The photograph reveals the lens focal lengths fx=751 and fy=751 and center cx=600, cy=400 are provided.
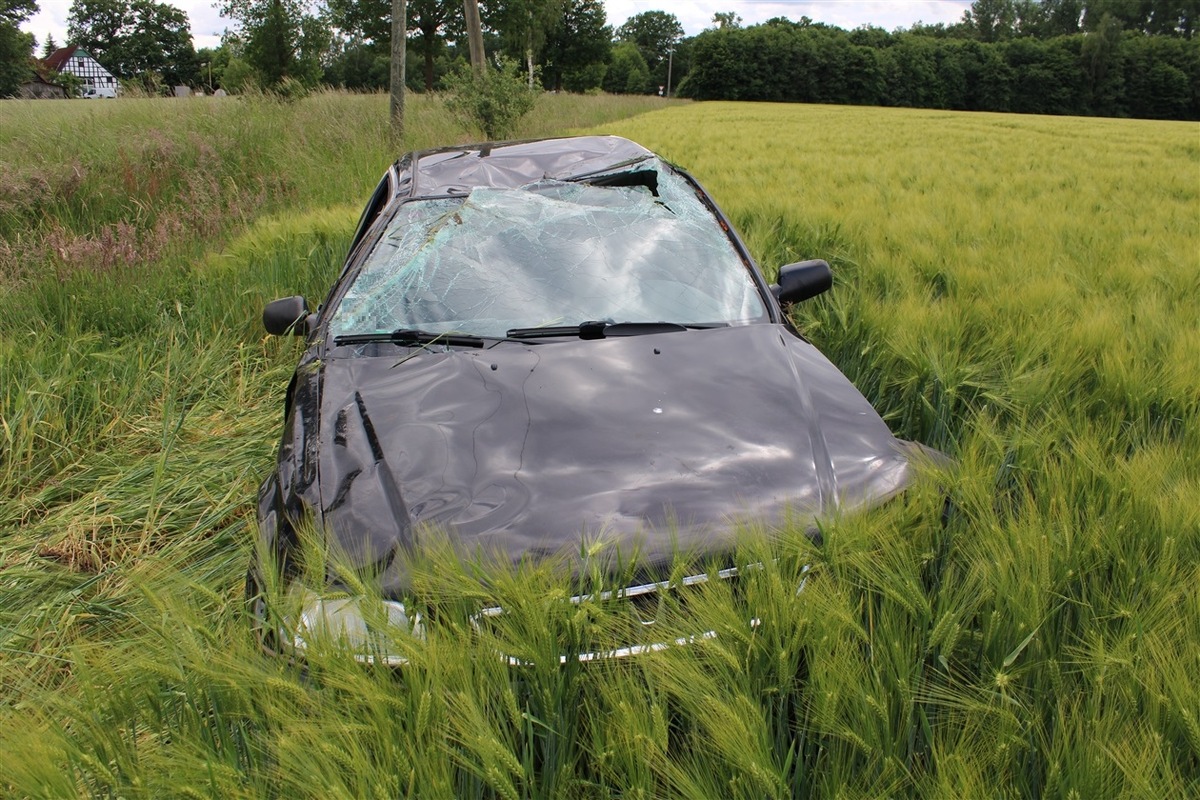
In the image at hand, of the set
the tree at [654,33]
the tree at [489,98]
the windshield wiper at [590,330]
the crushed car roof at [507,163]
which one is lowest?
the windshield wiper at [590,330]

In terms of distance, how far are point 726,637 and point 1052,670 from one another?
1.66 ft

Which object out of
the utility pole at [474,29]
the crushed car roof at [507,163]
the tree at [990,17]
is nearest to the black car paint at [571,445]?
the crushed car roof at [507,163]

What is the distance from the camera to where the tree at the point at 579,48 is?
59438 mm

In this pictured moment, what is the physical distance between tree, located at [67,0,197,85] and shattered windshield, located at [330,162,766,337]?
2948 inches

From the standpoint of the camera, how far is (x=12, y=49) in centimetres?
4697

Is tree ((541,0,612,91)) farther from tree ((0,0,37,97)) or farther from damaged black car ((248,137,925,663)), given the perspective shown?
damaged black car ((248,137,925,663))

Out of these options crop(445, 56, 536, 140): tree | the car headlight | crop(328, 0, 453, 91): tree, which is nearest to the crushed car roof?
the car headlight

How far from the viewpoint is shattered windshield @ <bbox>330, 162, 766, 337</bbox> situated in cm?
252

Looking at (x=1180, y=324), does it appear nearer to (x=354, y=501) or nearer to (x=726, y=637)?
(x=726, y=637)

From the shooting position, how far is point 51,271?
175 inches

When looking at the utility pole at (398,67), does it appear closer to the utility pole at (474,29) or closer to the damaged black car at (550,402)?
the utility pole at (474,29)

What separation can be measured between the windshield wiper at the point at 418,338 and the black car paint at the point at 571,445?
0.02m

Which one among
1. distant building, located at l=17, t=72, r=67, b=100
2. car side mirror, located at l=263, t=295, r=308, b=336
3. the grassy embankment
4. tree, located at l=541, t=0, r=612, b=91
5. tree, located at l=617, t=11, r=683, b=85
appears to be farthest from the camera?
tree, located at l=617, t=11, r=683, b=85

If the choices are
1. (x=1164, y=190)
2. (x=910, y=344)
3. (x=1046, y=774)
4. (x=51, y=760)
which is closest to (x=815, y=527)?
(x=1046, y=774)
